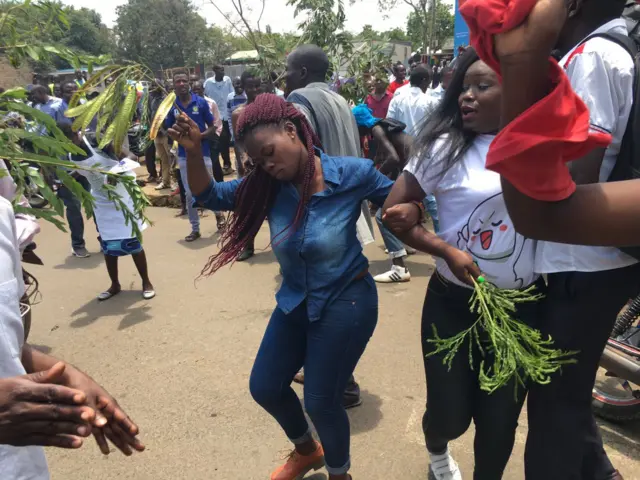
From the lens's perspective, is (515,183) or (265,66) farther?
(265,66)

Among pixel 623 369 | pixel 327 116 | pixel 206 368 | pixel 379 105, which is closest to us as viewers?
pixel 623 369

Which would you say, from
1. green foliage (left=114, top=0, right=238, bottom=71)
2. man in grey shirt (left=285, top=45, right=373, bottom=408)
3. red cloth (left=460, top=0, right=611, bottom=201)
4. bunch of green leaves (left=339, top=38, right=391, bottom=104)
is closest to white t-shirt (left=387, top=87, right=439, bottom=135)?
bunch of green leaves (left=339, top=38, right=391, bottom=104)

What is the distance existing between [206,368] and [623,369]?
2513 millimetres

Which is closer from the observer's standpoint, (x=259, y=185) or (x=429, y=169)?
(x=429, y=169)

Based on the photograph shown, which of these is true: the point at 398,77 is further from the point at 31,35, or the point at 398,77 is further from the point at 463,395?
the point at 463,395

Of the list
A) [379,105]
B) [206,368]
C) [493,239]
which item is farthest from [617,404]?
[379,105]

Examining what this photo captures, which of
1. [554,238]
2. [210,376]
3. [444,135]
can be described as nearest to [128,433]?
[554,238]

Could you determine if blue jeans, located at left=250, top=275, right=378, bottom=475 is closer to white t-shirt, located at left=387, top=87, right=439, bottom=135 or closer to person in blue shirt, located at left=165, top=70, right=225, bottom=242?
person in blue shirt, located at left=165, top=70, right=225, bottom=242

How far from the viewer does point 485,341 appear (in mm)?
1739

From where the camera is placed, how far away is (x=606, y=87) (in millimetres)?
1390

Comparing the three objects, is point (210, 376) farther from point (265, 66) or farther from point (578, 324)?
point (265, 66)

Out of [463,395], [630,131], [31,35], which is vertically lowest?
[463,395]

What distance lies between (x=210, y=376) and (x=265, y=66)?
130 inches

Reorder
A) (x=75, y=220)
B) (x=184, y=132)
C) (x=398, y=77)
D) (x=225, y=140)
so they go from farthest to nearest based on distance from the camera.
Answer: (x=398, y=77)
(x=225, y=140)
(x=75, y=220)
(x=184, y=132)
